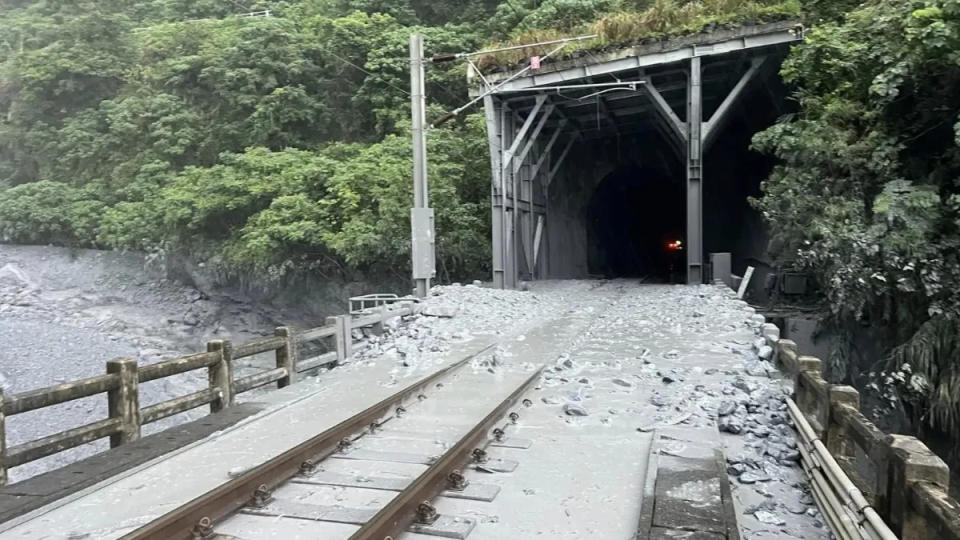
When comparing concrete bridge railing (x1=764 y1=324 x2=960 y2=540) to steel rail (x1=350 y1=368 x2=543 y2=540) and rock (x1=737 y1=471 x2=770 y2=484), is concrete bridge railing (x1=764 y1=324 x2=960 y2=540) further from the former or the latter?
steel rail (x1=350 y1=368 x2=543 y2=540)

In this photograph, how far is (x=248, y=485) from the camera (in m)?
4.25

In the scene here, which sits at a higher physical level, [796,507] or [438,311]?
[438,311]

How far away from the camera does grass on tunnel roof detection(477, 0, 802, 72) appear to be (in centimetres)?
1512

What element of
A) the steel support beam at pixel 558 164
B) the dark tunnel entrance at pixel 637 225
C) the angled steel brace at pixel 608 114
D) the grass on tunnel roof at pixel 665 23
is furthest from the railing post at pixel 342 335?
the dark tunnel entrance at pixel 637 225

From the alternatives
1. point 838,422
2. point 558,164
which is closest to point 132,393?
point 838,422

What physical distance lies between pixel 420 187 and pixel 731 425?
28.0ft

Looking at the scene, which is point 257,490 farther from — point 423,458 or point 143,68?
point 143,68

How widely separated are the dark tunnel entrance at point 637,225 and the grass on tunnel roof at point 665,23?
973 centimetres

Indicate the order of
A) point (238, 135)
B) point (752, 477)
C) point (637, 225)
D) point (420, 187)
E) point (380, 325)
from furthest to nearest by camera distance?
point (637, 225), point (238, 135), point (420, 187), point (380, 325), point (752, 477)

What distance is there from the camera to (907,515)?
9.56 ft

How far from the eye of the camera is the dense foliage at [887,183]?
8.76m

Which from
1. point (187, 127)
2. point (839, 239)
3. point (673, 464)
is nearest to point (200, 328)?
point (187, 127)

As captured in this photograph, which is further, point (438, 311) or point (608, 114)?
point (608, 114)

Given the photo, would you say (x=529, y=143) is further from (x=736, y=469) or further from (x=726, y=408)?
(x=736, y=469)
